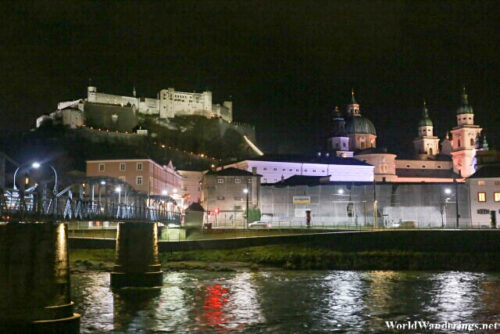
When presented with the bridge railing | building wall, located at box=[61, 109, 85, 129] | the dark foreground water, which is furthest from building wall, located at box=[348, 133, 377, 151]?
the bridge railing

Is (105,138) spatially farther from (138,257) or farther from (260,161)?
(138,257)

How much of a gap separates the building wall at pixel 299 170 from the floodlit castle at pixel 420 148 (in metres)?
11.6

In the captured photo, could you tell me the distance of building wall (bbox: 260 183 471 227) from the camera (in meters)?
75.4

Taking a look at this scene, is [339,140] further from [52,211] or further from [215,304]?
[52,211]

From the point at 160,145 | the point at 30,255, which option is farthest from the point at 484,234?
the point at 160,145

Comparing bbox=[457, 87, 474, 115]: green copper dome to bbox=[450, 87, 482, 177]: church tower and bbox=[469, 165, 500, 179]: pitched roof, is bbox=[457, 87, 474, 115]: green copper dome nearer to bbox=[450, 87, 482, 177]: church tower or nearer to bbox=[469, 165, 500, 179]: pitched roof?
bbox=[450, 87, 482, 177]: church tower

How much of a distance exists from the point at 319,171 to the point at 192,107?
61449 mm

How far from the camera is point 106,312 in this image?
27.0 meters

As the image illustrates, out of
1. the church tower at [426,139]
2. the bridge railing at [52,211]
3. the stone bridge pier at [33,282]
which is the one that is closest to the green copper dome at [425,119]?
the church tower at [426,139]

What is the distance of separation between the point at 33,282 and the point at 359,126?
132019 mm

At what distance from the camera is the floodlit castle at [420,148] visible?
5089 inches

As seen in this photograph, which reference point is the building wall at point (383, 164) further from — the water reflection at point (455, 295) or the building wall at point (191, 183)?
the water reflection at point (455, 295)

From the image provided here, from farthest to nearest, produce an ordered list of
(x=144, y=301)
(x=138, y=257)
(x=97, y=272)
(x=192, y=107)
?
(x=192, y=107)
(x=97, y=272)
(x=138, y=257)
(x=144, y=301)

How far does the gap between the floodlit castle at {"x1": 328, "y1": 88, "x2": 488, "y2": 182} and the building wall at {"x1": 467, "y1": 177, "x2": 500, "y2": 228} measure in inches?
2001
